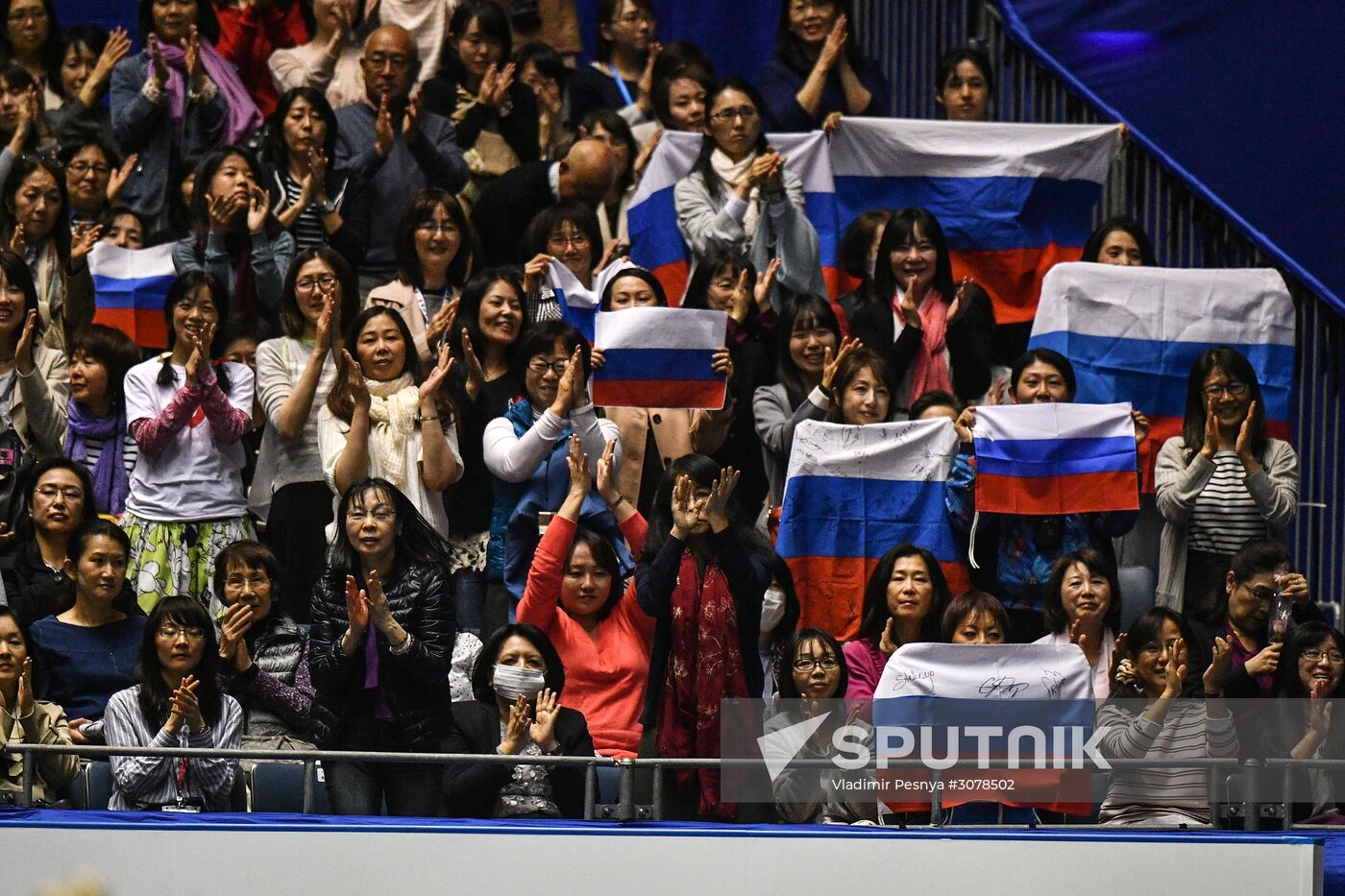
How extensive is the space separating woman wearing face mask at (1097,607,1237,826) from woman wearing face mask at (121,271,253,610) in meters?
3.35

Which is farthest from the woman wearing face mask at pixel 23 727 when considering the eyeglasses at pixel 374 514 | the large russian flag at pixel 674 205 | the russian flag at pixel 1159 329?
the russian flag at pixel 1159 329

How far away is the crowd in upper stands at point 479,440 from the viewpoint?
8.08m

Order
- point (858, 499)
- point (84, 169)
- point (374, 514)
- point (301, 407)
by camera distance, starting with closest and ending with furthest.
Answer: point (374, 514) → point (301, 407) → point (858, 499) → point (84, 169)

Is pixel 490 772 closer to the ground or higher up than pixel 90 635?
closer to the ground

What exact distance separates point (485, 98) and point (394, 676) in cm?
396

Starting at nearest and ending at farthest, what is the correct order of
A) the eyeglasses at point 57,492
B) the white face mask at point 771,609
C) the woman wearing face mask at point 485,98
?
the white face mask at point 771,609
the eyeglasses at point 57,492
the woman wearing face mask at point 485,98

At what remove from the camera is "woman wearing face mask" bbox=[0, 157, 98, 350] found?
10219 mm

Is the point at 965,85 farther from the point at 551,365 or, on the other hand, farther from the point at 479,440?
the point at 479,440

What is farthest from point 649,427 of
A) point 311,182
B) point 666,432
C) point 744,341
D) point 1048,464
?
point 311,182

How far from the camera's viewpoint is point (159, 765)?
788 centimetres

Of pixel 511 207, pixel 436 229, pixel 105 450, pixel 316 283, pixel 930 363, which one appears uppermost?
pixel 511 207

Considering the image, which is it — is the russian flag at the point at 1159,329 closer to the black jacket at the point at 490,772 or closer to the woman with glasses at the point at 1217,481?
the woman with glasses at the point at 1217,481

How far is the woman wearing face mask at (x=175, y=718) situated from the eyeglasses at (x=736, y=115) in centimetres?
365
